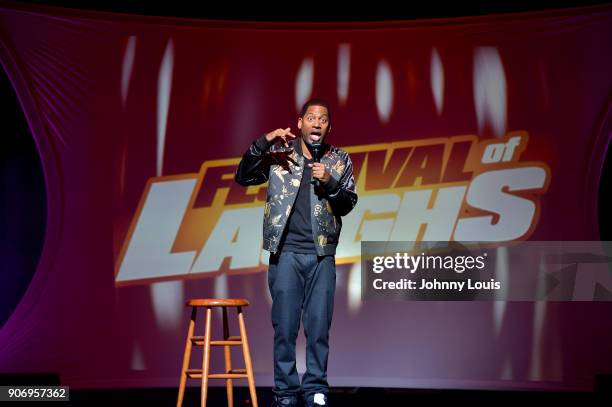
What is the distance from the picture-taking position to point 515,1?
15.3 ft

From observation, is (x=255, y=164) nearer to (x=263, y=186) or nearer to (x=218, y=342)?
(x=218, y=342)

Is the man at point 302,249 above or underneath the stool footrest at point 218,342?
above

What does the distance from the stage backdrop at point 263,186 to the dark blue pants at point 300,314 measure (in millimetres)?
1514

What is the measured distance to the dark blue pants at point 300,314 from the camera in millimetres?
3031

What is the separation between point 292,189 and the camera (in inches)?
124

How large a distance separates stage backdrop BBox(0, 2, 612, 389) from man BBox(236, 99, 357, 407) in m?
1.51

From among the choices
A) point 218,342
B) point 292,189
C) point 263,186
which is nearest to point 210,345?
point 218,342

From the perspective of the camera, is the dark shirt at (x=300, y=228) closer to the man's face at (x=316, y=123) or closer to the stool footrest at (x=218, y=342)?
the man's face at (x=316, y=123)

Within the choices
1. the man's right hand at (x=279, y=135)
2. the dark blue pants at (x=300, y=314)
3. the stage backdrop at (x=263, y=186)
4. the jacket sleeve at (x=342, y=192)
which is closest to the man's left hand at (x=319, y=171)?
the jacket sleeve at (x=342, y=192)

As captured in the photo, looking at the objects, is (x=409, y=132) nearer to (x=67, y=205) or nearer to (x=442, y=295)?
(x=442, y=295)

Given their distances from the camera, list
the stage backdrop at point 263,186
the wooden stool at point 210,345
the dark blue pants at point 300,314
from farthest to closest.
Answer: the stage backdrop at point 263,186
the wooden stool at point 210,345
the dark blue pants at point 300,314

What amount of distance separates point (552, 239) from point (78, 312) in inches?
118

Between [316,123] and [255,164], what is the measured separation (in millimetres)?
317

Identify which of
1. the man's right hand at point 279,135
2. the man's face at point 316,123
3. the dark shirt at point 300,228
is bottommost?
the dark shirt at point 300,228
